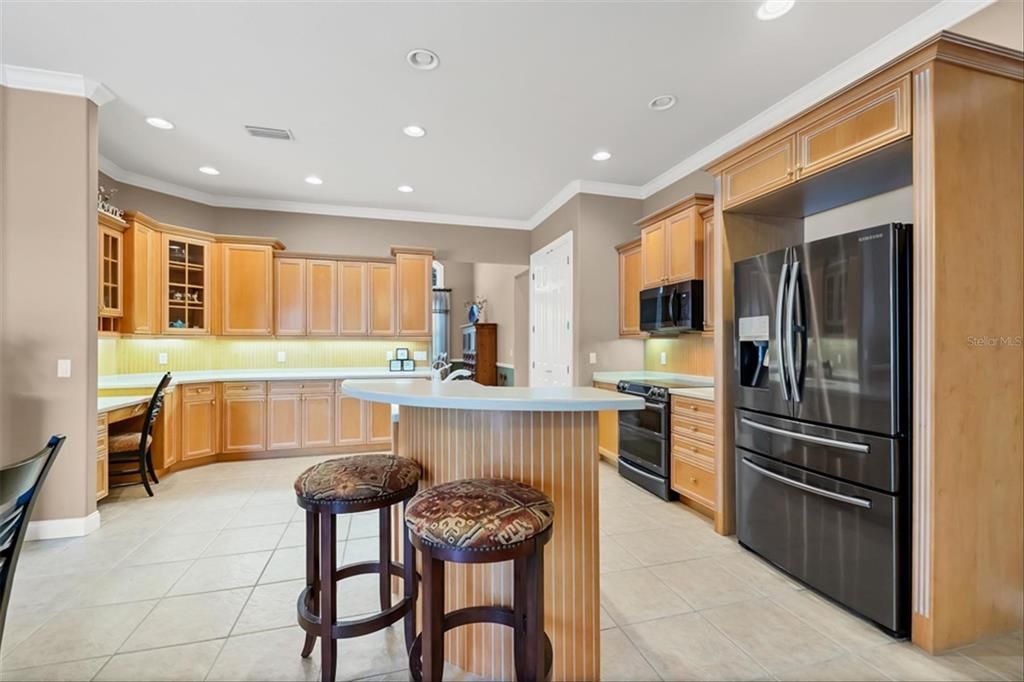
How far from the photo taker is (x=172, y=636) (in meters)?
1.95

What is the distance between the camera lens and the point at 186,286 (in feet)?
15.6

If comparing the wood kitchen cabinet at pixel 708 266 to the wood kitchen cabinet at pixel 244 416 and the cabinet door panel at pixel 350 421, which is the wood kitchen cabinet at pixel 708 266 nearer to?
the cabinet door panel at pixel 350 421

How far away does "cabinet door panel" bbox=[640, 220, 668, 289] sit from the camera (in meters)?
4.06

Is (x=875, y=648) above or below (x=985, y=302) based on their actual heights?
below

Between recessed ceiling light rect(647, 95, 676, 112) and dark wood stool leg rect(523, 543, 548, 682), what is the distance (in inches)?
122

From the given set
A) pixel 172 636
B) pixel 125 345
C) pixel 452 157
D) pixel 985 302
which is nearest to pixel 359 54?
pixel 452 157

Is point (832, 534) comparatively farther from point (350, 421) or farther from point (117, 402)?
point (117, 402)

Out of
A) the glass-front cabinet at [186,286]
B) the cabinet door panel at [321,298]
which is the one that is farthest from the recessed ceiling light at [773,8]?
the glass-front cabinet at [186,286]

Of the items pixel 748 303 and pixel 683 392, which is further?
pixel 683 392

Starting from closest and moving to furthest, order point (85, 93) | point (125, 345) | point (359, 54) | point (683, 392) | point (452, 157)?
point (359, 54)
point (85, 93)
point (683, 392)
point (452, 157)
point (125, 345)

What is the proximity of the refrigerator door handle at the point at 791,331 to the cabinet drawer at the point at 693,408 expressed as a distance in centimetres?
79

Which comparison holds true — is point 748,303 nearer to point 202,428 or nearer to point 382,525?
point 382,525

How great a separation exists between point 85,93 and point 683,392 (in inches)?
181

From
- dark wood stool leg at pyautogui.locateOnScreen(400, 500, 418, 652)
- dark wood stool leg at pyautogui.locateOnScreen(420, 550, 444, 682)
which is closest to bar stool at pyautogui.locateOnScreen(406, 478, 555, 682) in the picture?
dark wood stool leg at pyautogui.locateOnScreen(420, 550, 444, 682)
